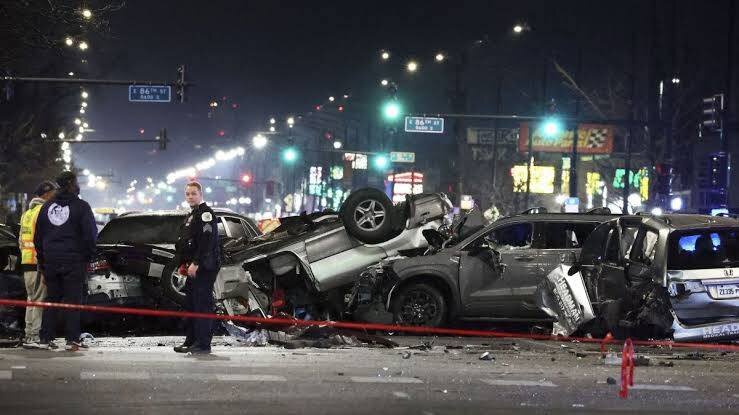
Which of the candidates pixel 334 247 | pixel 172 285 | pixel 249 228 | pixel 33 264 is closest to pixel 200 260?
pixel 33 264

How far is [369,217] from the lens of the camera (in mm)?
14984

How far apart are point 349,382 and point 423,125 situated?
28229 mm

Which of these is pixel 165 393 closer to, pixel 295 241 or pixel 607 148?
pixel 295 241

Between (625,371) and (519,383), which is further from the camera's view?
(519,383)

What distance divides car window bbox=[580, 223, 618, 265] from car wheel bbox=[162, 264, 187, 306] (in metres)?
5.05

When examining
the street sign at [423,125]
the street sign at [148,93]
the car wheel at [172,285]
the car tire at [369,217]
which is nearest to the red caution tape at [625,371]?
the car tire at [369,217]

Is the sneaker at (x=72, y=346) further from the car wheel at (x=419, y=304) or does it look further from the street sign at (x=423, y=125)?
the street sign at (x=423, y=125)

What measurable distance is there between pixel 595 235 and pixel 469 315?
2.21 meters

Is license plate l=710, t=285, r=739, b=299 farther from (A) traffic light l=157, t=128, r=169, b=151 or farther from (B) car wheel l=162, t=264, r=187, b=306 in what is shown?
(A) traffic light l=157, t=128, r=169, b=151

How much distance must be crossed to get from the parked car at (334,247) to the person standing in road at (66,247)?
328 cm

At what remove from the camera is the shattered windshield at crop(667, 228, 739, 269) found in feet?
39.5

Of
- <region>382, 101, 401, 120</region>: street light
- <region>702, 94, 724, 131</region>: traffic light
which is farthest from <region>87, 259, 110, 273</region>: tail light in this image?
<region>382, 101, 401, 120</region>: street light

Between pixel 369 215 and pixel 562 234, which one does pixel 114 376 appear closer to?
pixel 369 215

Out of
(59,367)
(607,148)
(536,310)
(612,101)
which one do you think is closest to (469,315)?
(536,310)
